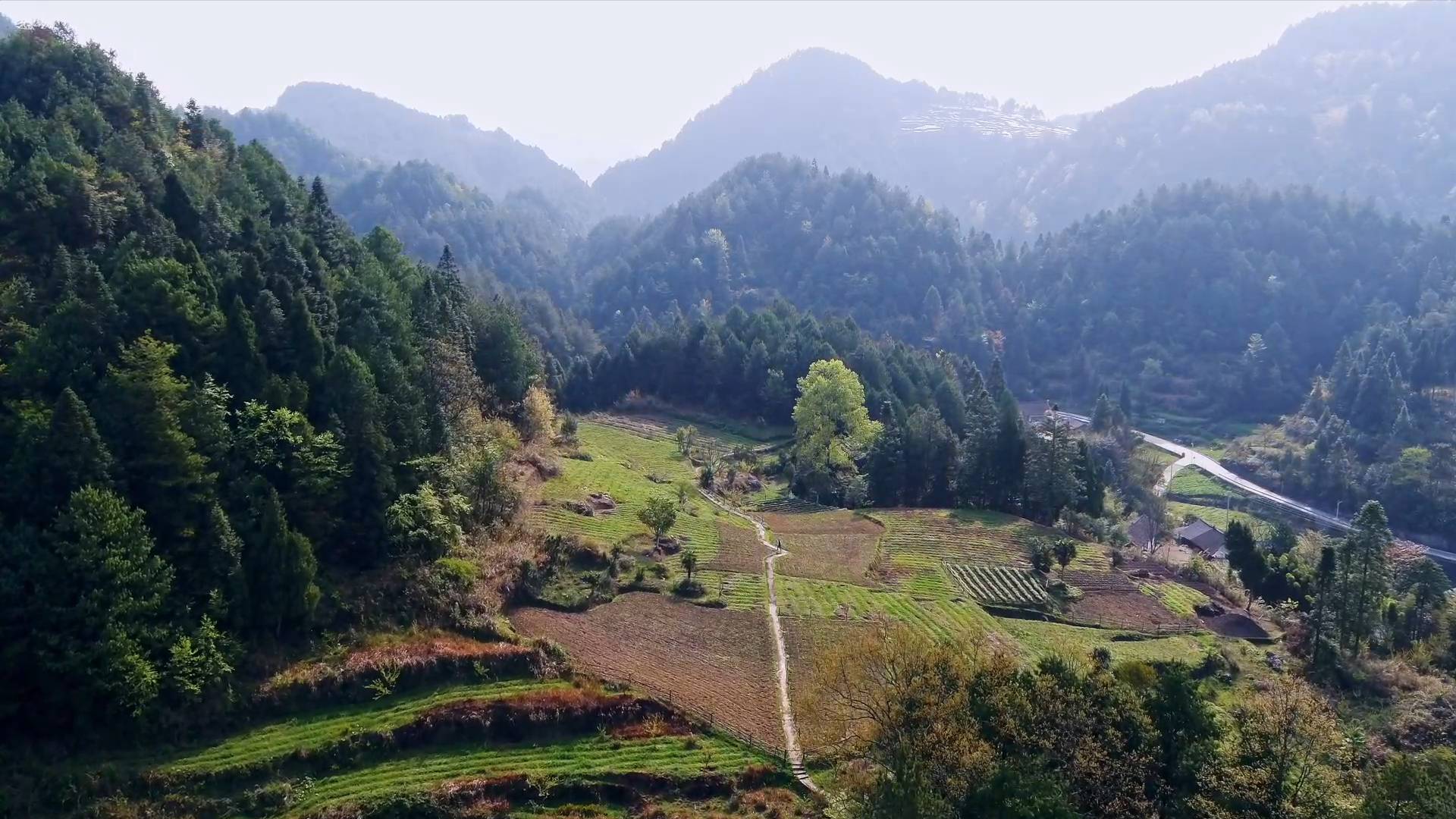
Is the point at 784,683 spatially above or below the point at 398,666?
below

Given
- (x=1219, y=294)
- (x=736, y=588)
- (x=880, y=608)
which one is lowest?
(x=880, y=608)

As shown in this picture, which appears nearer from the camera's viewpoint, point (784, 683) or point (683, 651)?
point (784, 683)

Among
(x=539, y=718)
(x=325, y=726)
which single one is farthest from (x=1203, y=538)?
(x=325, y=726)

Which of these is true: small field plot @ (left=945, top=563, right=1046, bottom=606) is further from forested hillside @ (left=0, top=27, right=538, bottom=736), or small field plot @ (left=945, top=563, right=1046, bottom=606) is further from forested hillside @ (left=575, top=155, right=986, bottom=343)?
forested hillside @ (left=575, top=155, right=986, bottom=343)

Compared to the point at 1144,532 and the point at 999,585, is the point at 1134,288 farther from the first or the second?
the point at 999,585

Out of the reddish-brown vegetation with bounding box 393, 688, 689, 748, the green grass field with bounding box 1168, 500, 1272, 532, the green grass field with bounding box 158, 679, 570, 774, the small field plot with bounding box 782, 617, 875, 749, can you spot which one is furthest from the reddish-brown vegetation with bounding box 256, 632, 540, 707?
the green grass field with bounding box 1168, 500, 1272, 532

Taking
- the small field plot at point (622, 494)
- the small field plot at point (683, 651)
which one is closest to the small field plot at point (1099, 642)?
the small field plot at point (683, 651)
